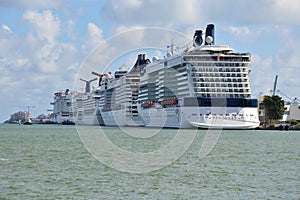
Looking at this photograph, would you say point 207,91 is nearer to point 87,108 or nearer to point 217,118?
point 217,118

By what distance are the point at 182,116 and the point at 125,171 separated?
56.3 m

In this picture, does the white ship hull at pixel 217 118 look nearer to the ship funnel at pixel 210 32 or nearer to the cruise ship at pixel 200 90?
the cruise ship at pixel 200 90

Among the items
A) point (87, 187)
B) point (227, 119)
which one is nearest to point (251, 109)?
→ point (227, 119)

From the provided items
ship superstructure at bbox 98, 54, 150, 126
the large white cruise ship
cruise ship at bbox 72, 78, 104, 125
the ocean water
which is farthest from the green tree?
the ocean water

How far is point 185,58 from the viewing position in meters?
93.8

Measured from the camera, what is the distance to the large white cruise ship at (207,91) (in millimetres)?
86375

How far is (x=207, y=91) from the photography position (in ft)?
291

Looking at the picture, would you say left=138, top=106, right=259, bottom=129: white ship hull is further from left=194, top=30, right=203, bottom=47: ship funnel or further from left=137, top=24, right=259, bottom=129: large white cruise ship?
left=194, top=30, right=203, bottom=47: ship funnel

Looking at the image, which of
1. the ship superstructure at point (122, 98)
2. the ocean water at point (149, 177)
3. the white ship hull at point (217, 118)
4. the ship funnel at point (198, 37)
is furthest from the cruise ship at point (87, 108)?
the ocean water at point (149, 177)

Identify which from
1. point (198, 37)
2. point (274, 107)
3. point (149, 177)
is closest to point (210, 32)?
point (198, 37)

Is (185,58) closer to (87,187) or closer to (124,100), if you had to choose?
(124,100)

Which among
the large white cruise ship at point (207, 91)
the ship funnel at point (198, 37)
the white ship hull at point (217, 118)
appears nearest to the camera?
the white ship hull at point (217, 118)

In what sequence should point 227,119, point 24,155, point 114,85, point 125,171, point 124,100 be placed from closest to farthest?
point 125,171, point 24,155, point 227,119, point 124,100, point 114,85

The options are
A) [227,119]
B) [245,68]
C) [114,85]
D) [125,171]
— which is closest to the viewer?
[125,171]
